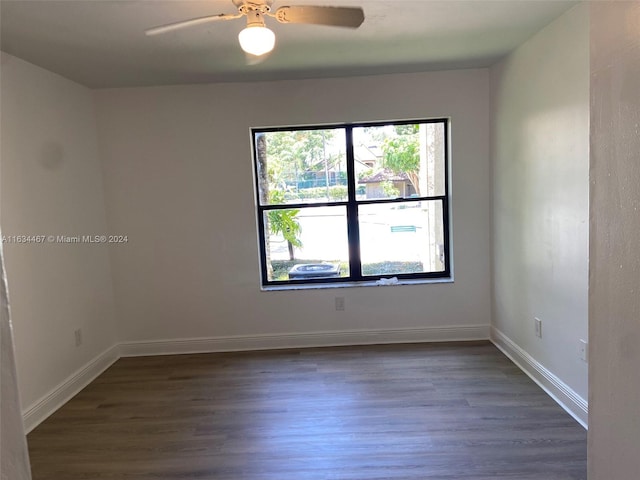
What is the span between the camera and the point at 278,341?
383 cm

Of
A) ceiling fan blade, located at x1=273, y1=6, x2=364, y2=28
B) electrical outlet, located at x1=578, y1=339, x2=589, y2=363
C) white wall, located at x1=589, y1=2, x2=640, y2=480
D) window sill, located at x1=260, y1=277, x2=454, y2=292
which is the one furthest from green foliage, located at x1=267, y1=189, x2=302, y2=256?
white wall, located at x1=589, y1=2, x2=640, y2=480

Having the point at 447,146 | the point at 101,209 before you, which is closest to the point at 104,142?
the point at 101,209

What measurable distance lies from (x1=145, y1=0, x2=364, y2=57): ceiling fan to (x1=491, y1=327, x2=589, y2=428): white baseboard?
2.42 m

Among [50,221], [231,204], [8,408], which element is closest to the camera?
[8,408]

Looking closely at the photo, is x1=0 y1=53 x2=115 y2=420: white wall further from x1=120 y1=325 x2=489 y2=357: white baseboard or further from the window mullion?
the window mullion

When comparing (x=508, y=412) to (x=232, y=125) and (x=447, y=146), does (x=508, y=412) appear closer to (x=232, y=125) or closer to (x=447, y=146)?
(x=447, y=146)

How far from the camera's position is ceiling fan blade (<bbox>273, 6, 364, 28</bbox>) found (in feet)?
5.80

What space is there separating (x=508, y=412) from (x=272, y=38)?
8.07ft

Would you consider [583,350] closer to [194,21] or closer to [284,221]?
[284,221]

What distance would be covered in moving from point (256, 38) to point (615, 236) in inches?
59.4

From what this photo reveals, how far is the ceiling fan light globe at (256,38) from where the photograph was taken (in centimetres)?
176

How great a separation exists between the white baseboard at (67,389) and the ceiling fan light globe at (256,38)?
2.30m

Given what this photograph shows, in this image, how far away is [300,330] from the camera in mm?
3834

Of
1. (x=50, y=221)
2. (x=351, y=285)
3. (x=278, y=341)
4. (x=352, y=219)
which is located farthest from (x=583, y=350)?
(x=50, y=221)
